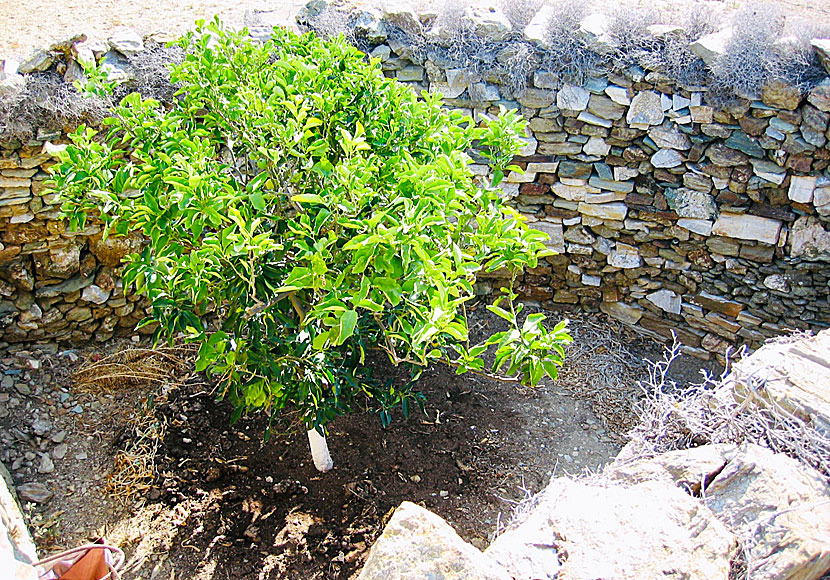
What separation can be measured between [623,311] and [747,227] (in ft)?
2.89

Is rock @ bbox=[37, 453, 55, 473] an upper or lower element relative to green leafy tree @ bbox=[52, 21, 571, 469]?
lower

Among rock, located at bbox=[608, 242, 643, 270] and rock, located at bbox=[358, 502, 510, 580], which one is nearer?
rock, located at bbox=[358, 502, 510, 580]

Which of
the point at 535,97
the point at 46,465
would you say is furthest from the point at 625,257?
the point at 46,465

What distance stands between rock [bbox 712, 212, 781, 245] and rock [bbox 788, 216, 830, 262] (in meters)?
0.09

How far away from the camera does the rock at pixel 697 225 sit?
373 cm

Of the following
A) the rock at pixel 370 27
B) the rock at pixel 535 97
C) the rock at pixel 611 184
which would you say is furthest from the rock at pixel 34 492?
the rock at pixel 611 184

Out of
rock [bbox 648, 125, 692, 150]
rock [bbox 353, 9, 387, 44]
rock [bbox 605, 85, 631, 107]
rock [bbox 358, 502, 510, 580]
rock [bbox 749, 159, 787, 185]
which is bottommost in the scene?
rock [bbox 358, 502, 510, 580]

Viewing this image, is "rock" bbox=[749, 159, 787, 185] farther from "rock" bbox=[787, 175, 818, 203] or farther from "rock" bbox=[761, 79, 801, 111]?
"rock" bbox=[761, 79, 801, 111]

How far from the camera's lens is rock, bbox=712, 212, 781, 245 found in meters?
3.60

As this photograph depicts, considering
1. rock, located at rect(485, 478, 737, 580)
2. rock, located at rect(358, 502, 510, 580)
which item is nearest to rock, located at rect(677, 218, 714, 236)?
rock, located at rect(485, 478, 737, 580)

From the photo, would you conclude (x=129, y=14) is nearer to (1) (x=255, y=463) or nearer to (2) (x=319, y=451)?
(1) (x=255, y=463)

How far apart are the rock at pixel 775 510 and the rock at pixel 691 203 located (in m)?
2.15

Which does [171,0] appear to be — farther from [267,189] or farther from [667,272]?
[667,272]

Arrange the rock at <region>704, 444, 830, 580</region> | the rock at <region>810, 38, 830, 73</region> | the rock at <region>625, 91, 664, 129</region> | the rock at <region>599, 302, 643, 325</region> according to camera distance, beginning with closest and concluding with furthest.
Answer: the rock at <region>704, 444, 830, 580</region> → the rock at <region>810, 38, 830, 73</region> → the rock at <region>625, 91, 664, 129</region> → the rock at <region>599, 302, 643, 325</region>
